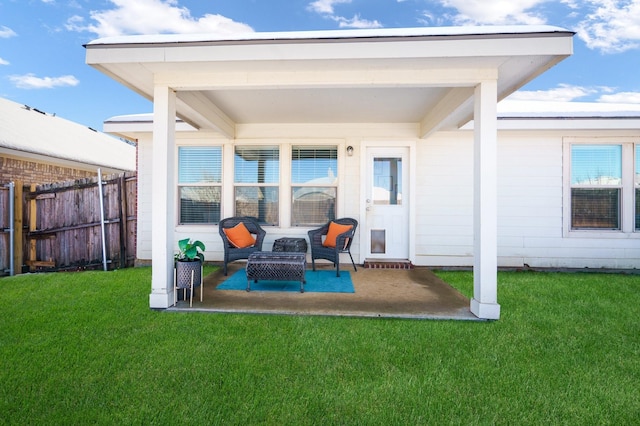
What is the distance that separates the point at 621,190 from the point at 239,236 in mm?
6913

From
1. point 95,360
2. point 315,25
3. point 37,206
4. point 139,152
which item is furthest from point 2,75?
point 95,360

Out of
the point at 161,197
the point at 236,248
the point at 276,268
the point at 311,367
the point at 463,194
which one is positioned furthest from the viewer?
the point at 463,194

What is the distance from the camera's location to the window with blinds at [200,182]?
634 centimetres

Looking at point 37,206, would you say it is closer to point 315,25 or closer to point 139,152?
point 139,152

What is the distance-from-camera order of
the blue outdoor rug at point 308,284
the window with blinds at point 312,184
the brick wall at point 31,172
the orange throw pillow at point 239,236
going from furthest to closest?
the brick wall at point 31,172 → the window with blinds at point 312,184 → the orange throw pillow at point 239,236 → the blue outdoor rug at point 308,284

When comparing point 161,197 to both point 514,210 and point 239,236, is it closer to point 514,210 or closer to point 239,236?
point 239,236

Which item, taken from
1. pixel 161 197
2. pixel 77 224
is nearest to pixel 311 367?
pixel 161 197

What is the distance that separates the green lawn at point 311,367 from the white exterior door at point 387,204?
2.65 meters

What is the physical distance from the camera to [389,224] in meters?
6.16

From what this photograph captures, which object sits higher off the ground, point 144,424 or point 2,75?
point 2,75

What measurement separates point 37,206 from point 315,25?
7.90 m

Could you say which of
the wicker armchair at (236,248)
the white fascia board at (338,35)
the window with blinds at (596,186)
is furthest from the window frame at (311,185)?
the window with blinds at (596,186)

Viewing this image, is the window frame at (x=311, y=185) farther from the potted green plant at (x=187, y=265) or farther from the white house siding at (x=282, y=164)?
the potted green plant at (x=187, y=265)

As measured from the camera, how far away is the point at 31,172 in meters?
7.88
